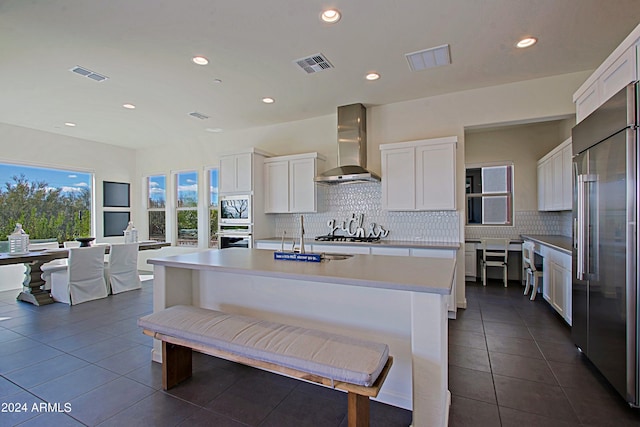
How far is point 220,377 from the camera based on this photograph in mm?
2402

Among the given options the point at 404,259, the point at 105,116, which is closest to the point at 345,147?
the point at 404,259

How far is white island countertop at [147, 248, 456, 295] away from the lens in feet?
5.65

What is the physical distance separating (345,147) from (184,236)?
4458mm

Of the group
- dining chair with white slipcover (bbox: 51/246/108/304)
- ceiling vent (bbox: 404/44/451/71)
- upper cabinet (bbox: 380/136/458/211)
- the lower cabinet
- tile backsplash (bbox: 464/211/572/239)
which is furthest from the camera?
tile backsplash (bbox: 464/211/572/239)

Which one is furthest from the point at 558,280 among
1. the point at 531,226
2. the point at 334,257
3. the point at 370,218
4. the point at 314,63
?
the point at 314,63

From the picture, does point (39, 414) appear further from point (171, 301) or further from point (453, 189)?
point (453, 189)

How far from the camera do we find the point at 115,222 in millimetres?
7141

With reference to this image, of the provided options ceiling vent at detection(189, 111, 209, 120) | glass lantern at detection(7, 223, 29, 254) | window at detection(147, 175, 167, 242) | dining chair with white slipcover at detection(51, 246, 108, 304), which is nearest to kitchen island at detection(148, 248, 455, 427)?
dining chair with white slipcover at detection(51, 246, 108, 304)

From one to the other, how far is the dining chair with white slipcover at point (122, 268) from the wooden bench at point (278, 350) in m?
3.44

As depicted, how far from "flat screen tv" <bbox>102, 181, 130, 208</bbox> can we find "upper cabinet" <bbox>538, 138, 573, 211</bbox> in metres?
8.61

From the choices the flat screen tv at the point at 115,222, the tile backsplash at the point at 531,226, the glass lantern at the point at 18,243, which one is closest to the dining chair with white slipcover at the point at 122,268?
the glass lantern at the point at 18,243

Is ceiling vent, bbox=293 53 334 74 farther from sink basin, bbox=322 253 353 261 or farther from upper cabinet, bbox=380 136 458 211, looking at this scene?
sink basin, bbox=322 253 353 261

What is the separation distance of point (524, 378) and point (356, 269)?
1658mm

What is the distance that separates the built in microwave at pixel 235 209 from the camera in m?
5.11
